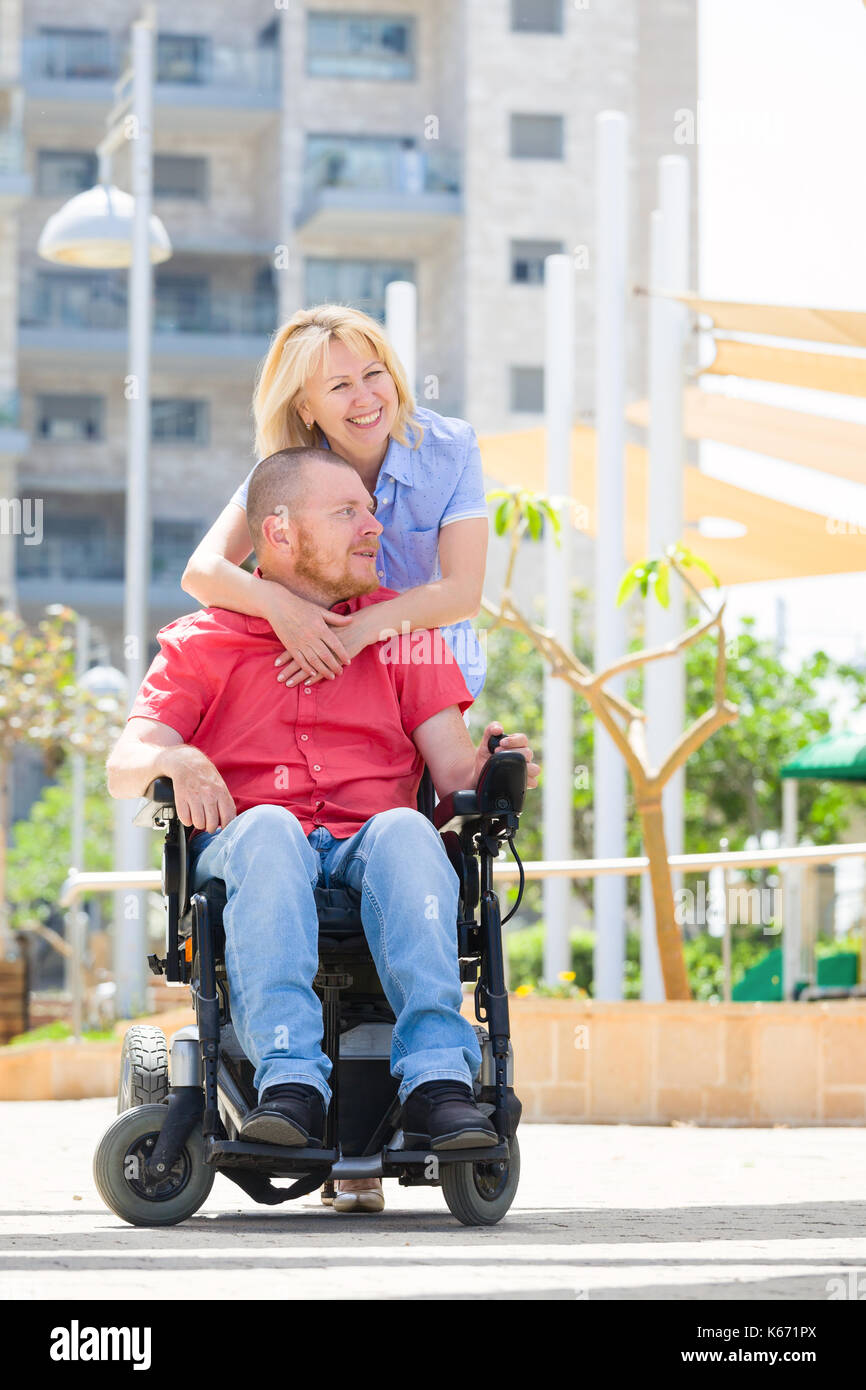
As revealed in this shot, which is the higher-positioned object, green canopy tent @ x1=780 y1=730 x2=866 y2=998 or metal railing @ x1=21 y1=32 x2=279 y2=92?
metal railing @ x1=21 y1=32 x2=279 y2=92

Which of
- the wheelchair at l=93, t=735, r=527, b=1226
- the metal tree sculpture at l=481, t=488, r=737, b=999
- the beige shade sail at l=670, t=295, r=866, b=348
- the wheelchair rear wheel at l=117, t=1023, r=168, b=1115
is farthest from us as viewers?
the beige shade sail at l=670, t=295, r=866, b=348

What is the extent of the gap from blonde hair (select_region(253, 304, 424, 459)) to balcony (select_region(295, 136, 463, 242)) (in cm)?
3460

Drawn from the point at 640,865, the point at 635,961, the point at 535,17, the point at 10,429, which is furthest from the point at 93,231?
the point at 535,17

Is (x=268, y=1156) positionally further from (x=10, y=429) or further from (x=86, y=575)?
(x=86, y=575)

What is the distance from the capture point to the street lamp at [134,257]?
1298 centimetres

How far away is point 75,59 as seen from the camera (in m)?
39.4

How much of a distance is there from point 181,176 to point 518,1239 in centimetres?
3949

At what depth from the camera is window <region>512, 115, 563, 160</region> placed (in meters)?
38.7

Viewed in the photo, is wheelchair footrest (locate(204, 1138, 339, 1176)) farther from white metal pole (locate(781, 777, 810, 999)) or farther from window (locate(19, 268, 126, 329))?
window (locate(19, 268, 126, 329))

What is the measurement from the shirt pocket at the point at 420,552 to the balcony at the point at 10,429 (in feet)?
106

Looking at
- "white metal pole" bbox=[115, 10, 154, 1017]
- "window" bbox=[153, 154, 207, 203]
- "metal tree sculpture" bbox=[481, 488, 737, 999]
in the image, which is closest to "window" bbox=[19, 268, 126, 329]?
"window" bbox=[153, 154, 207, 203]

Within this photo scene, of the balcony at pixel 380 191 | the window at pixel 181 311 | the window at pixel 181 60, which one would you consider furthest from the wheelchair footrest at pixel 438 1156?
the window at pixel 181 60

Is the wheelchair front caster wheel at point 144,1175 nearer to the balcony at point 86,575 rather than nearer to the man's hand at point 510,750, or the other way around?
the man's hand at point 510,750
